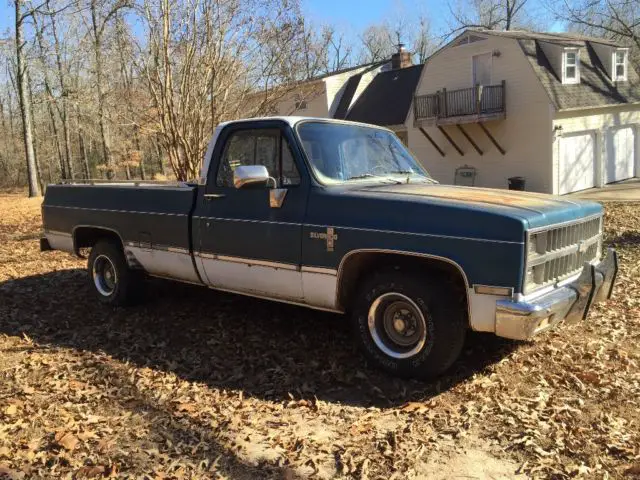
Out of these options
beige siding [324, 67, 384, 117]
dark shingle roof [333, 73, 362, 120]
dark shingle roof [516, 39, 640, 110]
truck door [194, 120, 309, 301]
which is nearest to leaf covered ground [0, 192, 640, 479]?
truck door [194, 120, 309, 301]

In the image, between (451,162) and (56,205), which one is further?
(451,162)

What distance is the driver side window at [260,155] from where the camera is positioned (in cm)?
478

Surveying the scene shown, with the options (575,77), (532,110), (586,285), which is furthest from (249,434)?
(575,77)

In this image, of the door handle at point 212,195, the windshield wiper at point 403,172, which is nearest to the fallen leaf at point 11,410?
the door handle at point 212,195

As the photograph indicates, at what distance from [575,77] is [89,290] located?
62.9 feet

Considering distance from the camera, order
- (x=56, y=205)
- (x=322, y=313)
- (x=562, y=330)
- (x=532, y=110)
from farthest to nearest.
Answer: (x=532, y=110) → (x=56, y=205) → (x=322, y=313) → (x=562, y=330)

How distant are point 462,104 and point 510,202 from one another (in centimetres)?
1827

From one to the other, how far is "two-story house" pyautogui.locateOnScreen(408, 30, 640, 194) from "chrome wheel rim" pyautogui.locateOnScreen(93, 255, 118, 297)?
17.0m

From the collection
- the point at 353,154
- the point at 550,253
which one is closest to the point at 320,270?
the point at 353,154

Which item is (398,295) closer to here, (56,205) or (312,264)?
(312,264)

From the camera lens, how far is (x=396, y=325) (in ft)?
14.0

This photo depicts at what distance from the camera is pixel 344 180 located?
473 centimetres

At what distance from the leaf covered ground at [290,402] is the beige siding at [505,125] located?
15.3 m

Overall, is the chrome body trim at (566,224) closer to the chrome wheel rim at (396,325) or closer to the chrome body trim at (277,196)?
the chrome wheel rim at (396,325)
